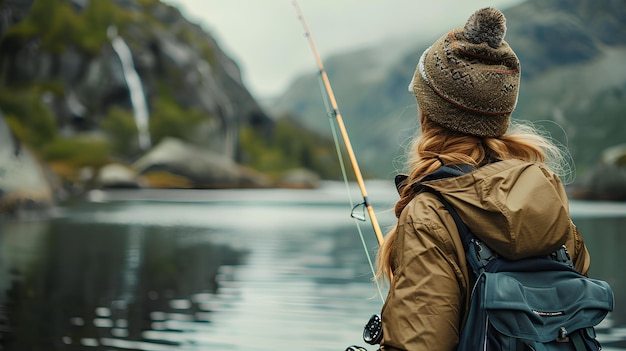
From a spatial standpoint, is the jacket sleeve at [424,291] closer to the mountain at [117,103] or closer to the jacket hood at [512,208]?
the jacket hood at [512,208]

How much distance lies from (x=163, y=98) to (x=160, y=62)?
586 cm

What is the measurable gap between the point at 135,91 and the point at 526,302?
111313 mm

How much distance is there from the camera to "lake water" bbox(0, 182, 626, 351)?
8195mm

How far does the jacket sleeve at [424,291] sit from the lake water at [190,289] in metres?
1.27

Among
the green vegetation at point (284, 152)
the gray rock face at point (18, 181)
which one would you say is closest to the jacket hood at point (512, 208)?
the gray rock face at point (18, 181)

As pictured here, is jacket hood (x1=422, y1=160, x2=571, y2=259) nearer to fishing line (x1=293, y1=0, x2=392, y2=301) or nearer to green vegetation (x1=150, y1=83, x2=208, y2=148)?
fishing line (x1=293, y1=0, x2=392, y2=301)

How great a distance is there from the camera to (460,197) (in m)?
1.85

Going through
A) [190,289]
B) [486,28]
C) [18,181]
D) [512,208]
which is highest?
[18,181]

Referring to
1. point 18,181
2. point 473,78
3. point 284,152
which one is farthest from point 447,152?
point 284,152

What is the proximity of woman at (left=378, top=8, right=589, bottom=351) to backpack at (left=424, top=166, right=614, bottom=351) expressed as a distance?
31 mm

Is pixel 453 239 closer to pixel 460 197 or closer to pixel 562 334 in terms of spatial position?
pixel 460 197

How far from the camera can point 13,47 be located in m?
106

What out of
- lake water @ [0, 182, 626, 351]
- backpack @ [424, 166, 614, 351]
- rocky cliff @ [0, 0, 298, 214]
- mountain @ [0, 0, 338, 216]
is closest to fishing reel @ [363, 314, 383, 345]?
backpack @ [424, 166, 614, 351]

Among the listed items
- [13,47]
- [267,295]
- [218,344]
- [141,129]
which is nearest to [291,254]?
[267,295]
